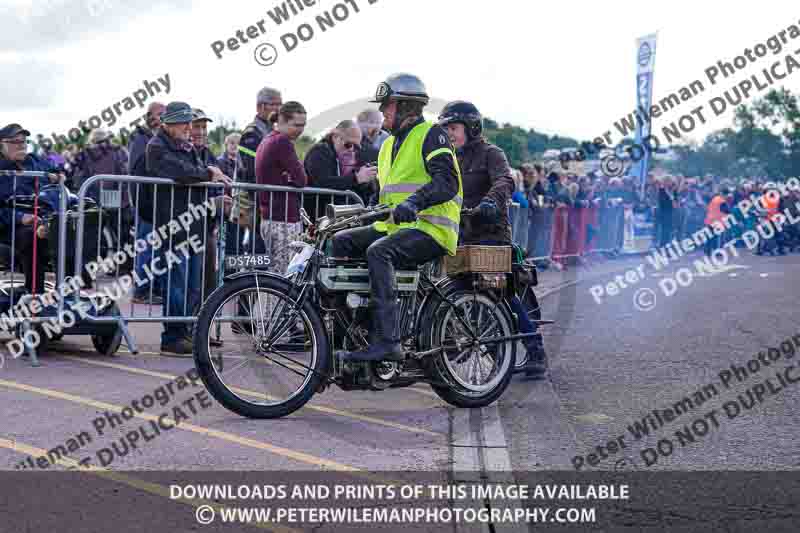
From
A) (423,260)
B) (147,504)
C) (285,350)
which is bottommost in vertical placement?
(147,504)

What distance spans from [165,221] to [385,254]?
3070 millimetres

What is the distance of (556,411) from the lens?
7535 mm

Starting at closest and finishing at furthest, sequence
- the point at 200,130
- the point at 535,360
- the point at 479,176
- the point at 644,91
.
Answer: the point at 479,176 < the point at 535,360 < the point at 200,130 < the point at 644,91

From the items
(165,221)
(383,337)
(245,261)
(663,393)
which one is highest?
(165,221)

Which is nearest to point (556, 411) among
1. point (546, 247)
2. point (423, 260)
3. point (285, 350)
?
point (423, 260)

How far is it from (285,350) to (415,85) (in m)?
1.78

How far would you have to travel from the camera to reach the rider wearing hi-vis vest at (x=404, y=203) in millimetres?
7059

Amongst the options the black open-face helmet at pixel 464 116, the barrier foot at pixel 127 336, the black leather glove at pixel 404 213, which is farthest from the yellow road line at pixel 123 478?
the black open-face helmet at pixel 464 116

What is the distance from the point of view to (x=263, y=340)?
6.99 m

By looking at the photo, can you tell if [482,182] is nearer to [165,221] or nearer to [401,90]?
[401,90]

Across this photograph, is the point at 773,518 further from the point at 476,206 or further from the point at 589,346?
the point at 589,346

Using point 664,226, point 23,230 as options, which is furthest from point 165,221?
point 664,226

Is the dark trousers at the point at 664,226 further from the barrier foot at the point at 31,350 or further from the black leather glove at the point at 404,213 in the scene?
the black leather glove at the point at 404,213

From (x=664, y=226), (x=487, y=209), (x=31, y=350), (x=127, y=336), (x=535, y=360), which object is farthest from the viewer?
(x=664, y=226)
